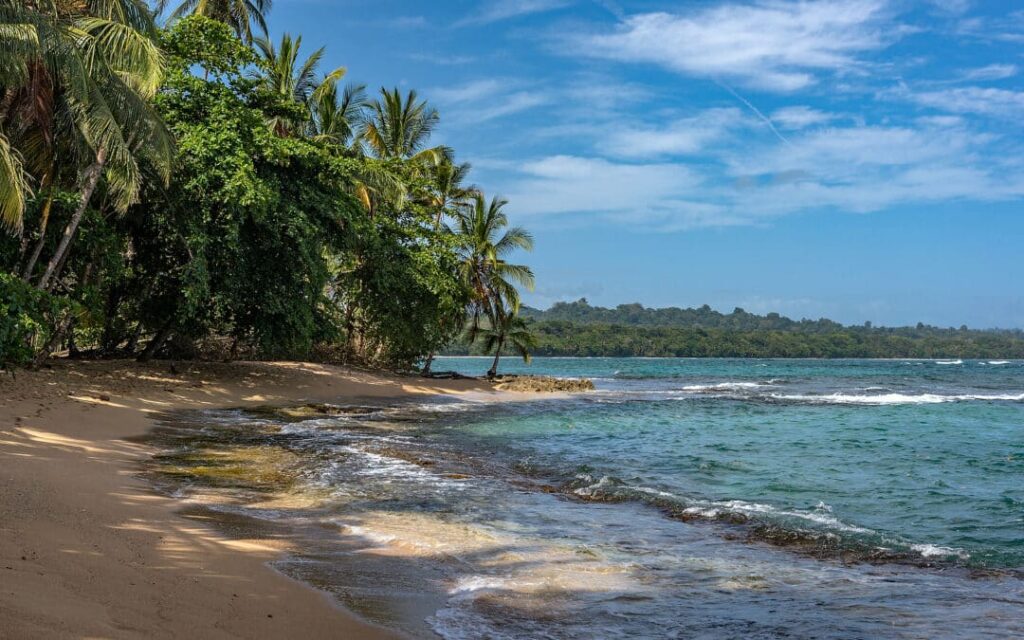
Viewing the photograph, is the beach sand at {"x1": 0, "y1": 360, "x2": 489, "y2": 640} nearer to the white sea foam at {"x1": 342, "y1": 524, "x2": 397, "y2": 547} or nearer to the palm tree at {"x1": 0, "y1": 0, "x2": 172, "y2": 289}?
the white sea foam at {"x1": 342, "y1": 524, "x2": 397, "y2": 547}

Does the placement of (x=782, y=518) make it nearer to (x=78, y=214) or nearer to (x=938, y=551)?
(x=938, y=551)

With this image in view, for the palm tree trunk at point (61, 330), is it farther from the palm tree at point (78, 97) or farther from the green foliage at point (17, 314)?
the green foliage at point (17, 314)

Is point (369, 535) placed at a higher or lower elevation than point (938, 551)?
lower

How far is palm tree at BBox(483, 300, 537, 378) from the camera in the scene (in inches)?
1401

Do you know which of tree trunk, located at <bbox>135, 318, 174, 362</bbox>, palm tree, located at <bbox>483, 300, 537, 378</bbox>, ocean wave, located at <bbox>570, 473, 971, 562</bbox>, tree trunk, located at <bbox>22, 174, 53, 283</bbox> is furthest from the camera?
palm tree, located at <bbox>483, 300, 537, 378</bbox>

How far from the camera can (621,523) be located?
8.21 m

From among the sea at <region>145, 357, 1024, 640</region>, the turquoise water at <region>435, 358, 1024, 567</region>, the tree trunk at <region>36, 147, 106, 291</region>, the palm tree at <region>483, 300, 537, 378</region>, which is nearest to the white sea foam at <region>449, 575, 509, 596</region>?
the sea at <region>145, 357, 1024, 640</region>

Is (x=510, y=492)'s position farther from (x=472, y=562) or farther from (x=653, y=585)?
(x=653, y=585)

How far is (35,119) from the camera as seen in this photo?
13672mm

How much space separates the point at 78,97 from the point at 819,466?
1383cm

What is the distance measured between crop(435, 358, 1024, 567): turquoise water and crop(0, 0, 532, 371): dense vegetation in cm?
735

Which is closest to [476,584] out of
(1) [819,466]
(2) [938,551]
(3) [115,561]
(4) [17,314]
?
(3) [115,561]

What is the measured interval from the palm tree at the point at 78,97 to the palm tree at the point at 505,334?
66.5ft

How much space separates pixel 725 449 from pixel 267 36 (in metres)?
26.3
